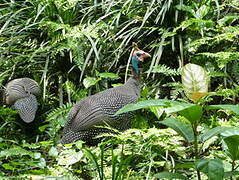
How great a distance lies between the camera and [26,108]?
5.04 meters

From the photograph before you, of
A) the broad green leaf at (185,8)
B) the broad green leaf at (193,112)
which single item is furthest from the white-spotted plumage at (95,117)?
the broad green leaf at (193,112)

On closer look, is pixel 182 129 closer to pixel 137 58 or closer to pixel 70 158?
pixel 70 158

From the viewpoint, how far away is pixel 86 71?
18.1 ft

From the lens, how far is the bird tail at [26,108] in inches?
198

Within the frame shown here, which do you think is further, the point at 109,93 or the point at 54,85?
the point at 54,85

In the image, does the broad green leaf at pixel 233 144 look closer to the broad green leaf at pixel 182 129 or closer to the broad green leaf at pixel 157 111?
the broad green leaf at pixel 182 129

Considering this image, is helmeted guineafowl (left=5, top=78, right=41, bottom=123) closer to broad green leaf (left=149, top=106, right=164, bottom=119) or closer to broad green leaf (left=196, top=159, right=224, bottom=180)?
broad green leaf (left=149, top=106, right=164, bottom=119)

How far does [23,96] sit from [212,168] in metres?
3.67

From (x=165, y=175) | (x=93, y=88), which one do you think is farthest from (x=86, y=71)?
(x=165, y=175)

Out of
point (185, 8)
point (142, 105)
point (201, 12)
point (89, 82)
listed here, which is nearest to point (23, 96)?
point (89, 82)

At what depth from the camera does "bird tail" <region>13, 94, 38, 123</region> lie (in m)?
5.02

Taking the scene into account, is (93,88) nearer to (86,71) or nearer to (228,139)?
(86,71)

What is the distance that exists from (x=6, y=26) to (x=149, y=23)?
A: 5.96 feet

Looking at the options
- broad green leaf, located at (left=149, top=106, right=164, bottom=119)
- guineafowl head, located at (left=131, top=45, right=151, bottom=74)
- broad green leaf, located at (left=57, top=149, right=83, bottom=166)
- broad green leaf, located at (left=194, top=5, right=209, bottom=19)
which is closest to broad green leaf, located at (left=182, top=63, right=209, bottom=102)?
broad green leaf, located at (left=57, top=149, right=83, bottom=166)
